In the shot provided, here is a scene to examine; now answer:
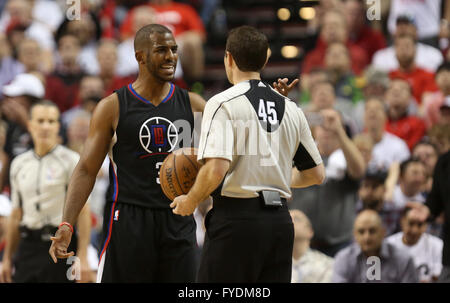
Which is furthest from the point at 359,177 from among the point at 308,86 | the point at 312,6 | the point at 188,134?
the point at 312,6

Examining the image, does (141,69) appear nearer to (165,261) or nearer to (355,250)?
(165,261)

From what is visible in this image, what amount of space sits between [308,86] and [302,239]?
108 inches

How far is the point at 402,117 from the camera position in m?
9.28

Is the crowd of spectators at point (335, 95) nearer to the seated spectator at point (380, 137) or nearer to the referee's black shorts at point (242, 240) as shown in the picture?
the seated spectator at point (380, 137)

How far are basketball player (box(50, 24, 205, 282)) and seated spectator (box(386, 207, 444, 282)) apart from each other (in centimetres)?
329

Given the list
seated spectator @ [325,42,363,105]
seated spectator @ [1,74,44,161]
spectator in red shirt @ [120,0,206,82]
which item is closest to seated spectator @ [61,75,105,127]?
seated spectator @ [1,74,44,161]

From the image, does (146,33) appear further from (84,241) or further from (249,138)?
(84,241)

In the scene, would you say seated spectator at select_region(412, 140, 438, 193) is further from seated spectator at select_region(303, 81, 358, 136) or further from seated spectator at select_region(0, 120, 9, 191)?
seated spectator at select_region(0, 120, 9, 191)

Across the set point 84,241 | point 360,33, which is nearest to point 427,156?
point 360,33

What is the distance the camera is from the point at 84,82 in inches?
403

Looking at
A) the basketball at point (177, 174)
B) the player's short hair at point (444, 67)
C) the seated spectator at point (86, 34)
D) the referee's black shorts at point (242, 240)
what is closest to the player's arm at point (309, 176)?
the referee's black shorts at point (242, 240)

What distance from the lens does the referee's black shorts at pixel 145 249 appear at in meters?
4.88

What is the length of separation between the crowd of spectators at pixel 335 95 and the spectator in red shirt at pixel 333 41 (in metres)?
0.02

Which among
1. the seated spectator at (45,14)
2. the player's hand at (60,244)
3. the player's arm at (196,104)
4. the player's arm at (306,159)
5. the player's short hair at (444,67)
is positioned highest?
the seated spectator at (45,14)
